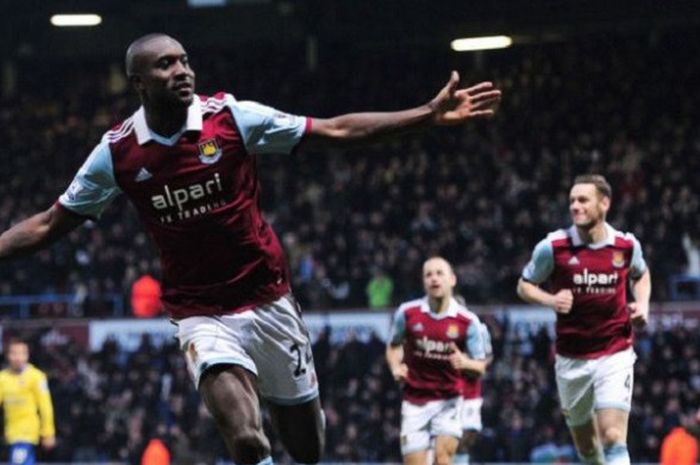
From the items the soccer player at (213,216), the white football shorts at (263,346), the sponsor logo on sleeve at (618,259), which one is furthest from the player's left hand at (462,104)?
the sponsor logo on sleeve at (618,259)

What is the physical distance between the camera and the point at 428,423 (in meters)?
12.1

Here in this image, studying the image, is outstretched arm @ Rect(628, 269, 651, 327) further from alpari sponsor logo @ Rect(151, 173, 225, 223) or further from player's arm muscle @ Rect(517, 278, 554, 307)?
alpari sponsor logo @ Rect(151, 173, 225, 223)

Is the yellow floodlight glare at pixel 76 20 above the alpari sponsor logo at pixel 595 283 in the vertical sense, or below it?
above

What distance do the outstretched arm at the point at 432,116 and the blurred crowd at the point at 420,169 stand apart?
16.7m

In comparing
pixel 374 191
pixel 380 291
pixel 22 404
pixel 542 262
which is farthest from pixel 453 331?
pixel 374 191

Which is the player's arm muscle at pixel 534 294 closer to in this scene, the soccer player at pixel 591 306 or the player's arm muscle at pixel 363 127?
the soccer player at pixel 591 306

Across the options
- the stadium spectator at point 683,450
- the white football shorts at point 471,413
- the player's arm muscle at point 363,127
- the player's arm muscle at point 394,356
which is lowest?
the stadium spectator at point 683,450

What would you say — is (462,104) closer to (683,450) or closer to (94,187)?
(94,187)

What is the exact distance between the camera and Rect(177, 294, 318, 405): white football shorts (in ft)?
23.5

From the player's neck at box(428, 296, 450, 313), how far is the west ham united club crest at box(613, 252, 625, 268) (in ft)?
7.16

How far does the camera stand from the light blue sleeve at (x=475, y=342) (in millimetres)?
12438

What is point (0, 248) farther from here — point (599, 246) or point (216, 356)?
point (599, 246)

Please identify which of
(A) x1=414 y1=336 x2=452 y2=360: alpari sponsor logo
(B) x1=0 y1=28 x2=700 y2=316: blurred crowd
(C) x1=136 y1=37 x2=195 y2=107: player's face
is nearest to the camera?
(C) x1=136 y1=37 x2=195 y2=107: player's face

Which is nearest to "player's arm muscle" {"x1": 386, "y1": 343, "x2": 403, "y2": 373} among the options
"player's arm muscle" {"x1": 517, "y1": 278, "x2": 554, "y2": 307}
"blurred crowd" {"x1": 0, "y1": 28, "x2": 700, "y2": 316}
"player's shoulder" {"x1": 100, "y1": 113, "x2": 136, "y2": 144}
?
"player's arm muscle" {"x1": 517, "y1": 278, "x2": 554, "y2": 307}
